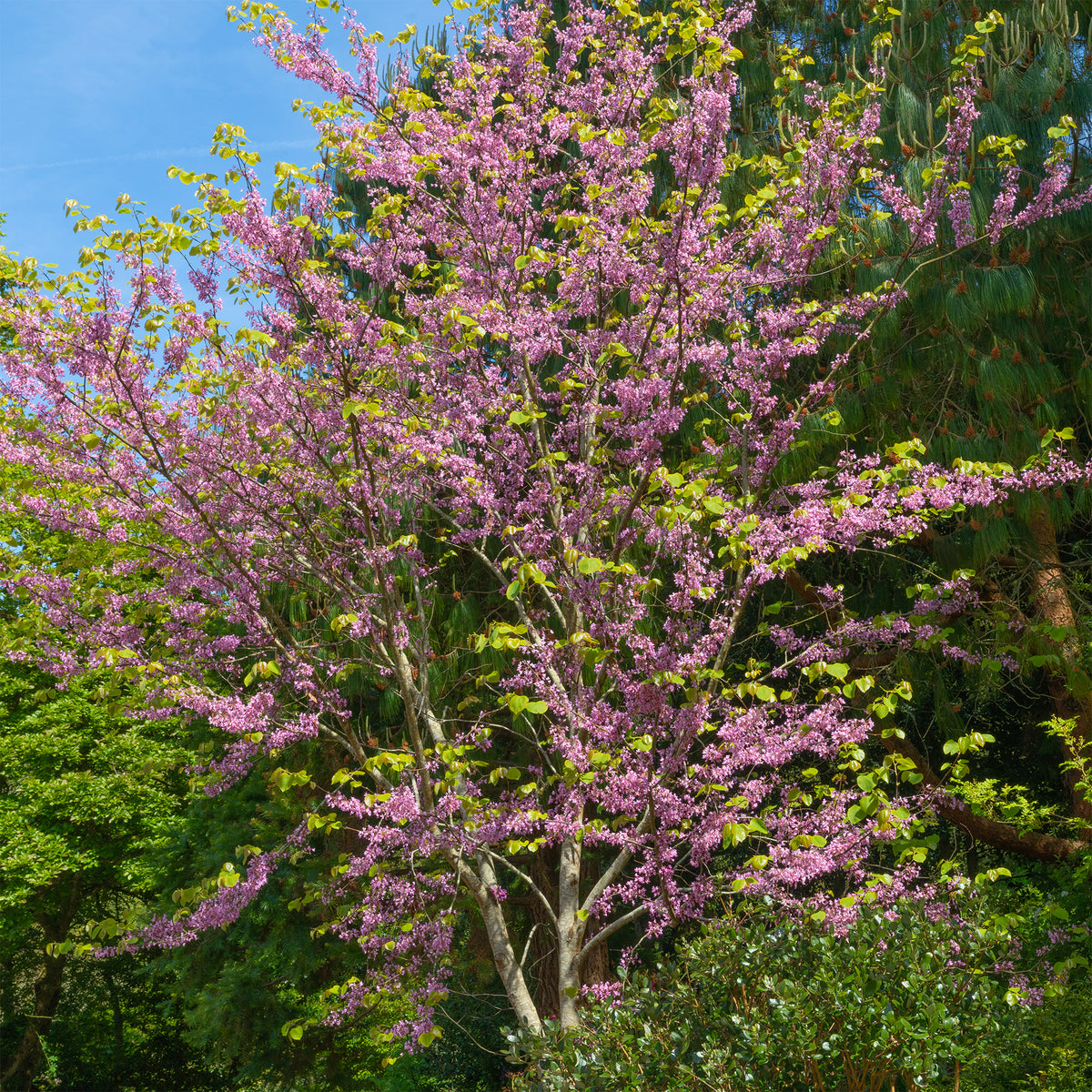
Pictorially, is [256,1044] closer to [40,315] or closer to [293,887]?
[293,887]

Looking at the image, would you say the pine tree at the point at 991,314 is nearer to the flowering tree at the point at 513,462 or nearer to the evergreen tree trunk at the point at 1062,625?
the evergreen tree trunk at the point at 1062,625

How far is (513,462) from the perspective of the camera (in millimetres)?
5984

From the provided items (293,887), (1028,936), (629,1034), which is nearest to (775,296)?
(1028,936)

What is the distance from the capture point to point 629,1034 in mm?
3947

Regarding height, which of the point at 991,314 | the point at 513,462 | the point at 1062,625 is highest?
the point at 991,314

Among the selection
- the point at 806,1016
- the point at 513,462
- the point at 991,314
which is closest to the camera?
the point at 806,1016

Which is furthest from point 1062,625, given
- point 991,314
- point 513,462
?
point 513,462

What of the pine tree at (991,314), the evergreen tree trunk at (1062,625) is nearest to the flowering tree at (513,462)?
the pine tree at (991,314)

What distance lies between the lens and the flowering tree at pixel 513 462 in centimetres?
498

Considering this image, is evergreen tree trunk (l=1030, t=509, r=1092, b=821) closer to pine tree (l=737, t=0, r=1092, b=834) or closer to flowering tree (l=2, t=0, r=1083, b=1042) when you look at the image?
pine tree (l=737, t=0, r=1092, b=834)

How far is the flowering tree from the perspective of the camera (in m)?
4.98

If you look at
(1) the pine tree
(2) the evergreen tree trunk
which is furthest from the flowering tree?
(2) the evergreen tree trunk

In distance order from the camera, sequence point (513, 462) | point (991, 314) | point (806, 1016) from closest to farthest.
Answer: point (806, 1016) → point (513, 462) → point (991, 314)

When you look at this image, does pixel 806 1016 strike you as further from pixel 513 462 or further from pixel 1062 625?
pixel 1062 625
